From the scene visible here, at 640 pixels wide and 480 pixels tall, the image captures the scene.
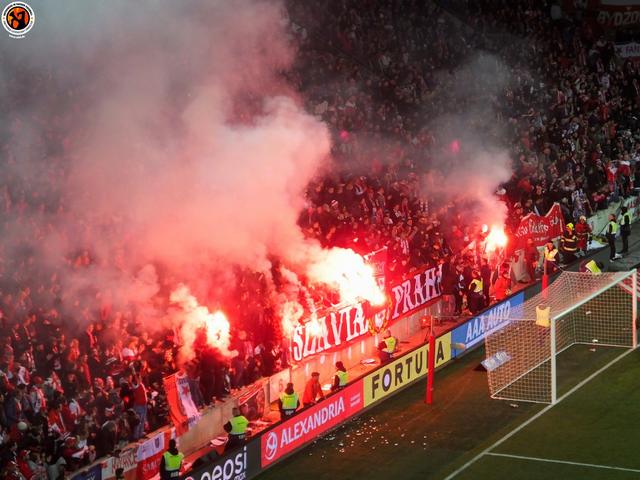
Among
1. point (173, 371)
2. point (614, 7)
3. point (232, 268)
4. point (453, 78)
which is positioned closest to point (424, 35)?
point (453, 78)

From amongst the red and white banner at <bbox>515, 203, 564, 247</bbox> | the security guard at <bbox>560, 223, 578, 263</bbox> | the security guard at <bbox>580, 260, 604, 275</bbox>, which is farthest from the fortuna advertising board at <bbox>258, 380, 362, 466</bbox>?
the security guard at <bbox>560, 223, 578, 263</bbox>

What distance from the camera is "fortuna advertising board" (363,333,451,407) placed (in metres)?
18.0

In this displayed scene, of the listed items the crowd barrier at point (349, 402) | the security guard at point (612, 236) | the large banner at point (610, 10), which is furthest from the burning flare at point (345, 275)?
the large banner at point (610, 10)

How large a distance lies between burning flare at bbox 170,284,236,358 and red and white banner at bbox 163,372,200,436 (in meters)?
0.68

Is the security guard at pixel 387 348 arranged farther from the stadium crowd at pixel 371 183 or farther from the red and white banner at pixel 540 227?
the red and white banner at pixel 540 227

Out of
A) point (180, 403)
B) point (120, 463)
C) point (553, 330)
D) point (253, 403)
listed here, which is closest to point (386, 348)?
point (553, 330)

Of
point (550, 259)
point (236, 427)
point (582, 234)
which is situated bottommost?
point (236, 427)

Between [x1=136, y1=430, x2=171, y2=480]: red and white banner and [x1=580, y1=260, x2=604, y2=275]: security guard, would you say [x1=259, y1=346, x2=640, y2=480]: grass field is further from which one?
[x1=580, y1=260, x2=604, y2=275]: security guard

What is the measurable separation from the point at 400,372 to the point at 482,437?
79.2 inches

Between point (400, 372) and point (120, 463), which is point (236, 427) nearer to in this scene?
point (120, 463)

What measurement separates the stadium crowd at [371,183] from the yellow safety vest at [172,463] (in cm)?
90

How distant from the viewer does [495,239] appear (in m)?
22.9

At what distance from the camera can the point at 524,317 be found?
20.2m

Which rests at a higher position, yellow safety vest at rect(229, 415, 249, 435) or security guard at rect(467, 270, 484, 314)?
security guard at rect(467, 270, 484, 314)
